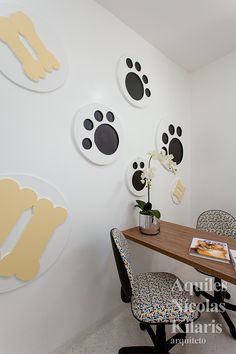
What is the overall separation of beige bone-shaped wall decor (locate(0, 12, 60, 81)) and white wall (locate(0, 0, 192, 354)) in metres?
0.13

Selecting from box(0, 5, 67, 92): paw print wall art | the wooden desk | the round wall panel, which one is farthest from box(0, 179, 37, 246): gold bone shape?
the round wall panel

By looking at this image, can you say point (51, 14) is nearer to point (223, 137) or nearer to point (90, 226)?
point (90, 226)

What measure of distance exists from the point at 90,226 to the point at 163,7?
198cm

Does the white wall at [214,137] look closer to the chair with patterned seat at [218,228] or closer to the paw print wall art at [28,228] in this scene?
the chair with patterned seat at [218,228]

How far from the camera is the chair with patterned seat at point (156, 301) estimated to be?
1.01m

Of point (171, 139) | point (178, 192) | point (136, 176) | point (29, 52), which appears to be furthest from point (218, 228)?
point (29, 52)

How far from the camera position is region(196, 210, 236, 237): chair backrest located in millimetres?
1767

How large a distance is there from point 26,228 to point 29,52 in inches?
44.3

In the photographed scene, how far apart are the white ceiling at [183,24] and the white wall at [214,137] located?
0.26 m

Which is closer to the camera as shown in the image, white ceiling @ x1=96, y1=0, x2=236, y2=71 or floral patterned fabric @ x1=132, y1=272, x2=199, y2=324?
floral patterned fabric @ x1=132, y1=272, x2=199, y2=324

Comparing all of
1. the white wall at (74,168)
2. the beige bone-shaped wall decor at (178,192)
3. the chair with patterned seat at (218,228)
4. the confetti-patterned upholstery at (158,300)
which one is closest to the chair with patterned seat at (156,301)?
the confetti-patterned upholstery at (158,300)

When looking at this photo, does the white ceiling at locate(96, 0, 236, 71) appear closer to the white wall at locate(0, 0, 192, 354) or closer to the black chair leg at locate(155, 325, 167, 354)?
the white wall at locate(0, 0, 192, 354)

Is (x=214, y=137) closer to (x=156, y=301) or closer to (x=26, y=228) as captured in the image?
(x=156, y=301)

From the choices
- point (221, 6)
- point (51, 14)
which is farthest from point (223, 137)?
point (51, 14)
